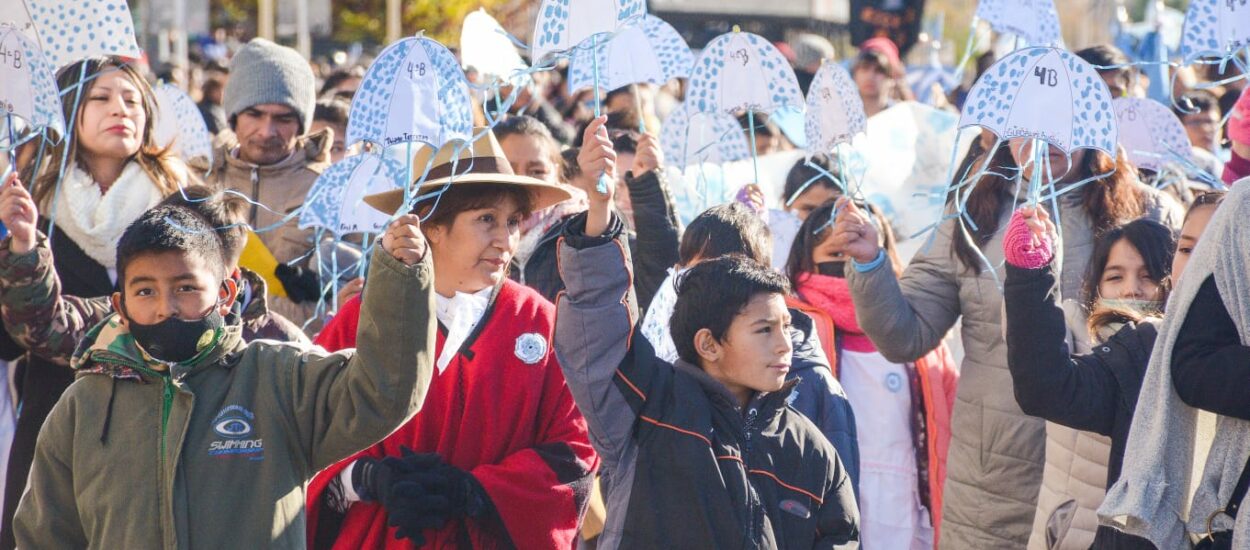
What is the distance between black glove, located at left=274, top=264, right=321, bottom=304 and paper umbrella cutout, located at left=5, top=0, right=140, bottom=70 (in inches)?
51.6

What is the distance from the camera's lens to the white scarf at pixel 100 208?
4965mm

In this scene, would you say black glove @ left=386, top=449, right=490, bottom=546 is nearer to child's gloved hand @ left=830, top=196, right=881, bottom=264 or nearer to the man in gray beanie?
child's gloved hand @ left=830, top=196, right=881, bottom=264

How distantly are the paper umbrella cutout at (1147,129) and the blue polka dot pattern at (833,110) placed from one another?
3.86ft

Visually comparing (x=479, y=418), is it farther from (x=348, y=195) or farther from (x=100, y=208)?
(x=100, y=208)

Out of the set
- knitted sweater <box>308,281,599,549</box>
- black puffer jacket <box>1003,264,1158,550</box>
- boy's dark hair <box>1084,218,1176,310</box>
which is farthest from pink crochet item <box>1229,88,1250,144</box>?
knitted sweater <box>308,281,599,549</box>

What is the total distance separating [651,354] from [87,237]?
2.24 metres

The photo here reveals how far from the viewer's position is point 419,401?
10.5 feet

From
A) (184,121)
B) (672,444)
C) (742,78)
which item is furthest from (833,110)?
(184,121)

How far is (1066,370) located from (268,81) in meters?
3.49

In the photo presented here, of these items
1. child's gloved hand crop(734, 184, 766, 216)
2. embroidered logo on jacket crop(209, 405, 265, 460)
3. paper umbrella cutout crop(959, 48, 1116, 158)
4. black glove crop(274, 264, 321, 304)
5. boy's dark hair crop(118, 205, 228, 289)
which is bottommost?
black glove crop(274, 264, 321, 304)

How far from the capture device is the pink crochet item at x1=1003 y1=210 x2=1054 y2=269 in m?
3.44

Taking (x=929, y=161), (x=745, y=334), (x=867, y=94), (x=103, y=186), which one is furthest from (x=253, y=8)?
(x=745, y=334)

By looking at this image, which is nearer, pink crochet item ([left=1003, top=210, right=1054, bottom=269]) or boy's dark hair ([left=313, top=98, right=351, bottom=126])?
pink crochet item ([left=1003, top=210, right=1054, bottom=269])

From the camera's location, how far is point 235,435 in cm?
330
